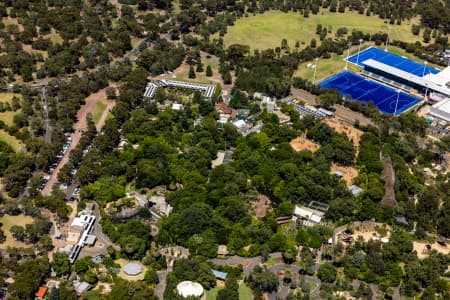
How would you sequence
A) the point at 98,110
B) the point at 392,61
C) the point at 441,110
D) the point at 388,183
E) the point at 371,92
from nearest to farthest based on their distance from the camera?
the point at 388,183 → the point at 98,110 → the point at 441,110 → the point at 371,92 → the point at 392,61

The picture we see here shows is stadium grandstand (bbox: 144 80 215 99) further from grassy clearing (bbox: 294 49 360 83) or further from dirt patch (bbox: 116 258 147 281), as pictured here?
dirt patch (bbox: 116 258 147 281)

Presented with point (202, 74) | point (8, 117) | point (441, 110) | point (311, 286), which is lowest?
point (311, 286)

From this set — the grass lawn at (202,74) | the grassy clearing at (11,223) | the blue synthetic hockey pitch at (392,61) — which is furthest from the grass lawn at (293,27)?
the grassy clearing at (11,223)

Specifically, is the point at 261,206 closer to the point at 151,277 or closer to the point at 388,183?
the point at 388,183

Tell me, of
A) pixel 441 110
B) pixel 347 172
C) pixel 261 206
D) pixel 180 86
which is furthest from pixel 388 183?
pixel 180 86

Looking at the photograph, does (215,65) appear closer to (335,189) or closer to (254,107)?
(254,107)

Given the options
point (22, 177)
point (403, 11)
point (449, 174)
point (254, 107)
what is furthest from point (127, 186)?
point (403, 11)
